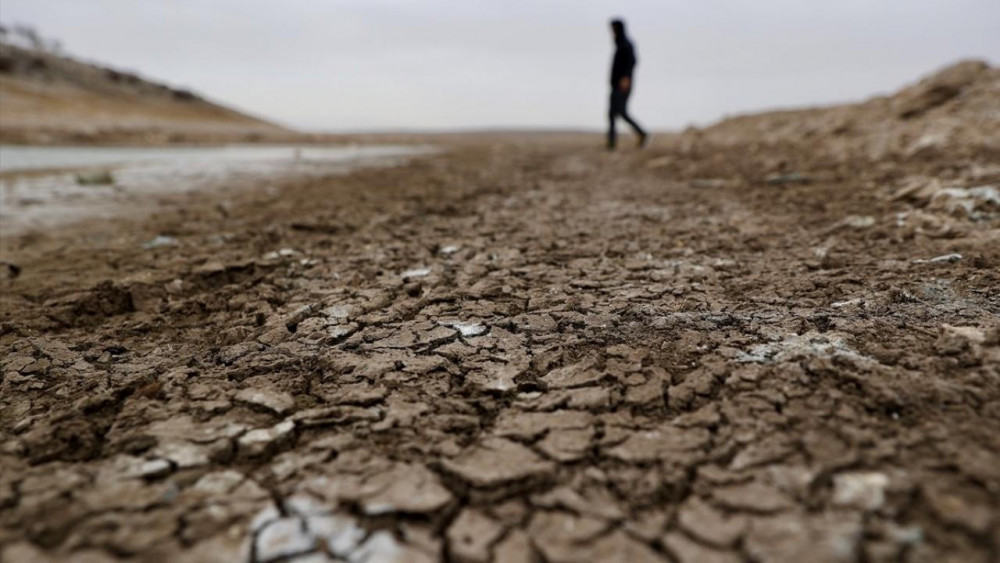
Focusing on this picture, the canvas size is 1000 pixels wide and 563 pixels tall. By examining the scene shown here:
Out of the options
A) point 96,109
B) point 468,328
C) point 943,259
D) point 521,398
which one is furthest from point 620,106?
point 96,109

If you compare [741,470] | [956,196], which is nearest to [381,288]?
[741,470]

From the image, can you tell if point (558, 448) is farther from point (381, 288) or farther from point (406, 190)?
point (406, 190)

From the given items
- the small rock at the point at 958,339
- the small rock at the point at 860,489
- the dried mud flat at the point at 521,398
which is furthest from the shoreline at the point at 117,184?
the small rock at the point at 958,339

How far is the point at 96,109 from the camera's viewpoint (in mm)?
26906

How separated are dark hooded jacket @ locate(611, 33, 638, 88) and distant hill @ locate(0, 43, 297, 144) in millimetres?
13605

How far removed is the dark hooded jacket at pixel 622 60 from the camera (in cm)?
800

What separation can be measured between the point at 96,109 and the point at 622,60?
2900 centimetres

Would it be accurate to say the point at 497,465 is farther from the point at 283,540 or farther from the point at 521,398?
the point at 283,540

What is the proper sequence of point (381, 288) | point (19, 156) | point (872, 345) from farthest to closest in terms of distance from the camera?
point (19, 156) → point (381, 288) → point (872, 345)

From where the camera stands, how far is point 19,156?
9719 mm

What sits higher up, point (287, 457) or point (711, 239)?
point (711, 239)

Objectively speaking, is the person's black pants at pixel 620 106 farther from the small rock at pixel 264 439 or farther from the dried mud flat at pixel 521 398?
the small rock at pixel 264 439

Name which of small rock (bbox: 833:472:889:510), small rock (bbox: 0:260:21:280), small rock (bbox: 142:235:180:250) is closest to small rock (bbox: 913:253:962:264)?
small rock (bbox: 833:472:889:510)

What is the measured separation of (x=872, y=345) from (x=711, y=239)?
149cm
